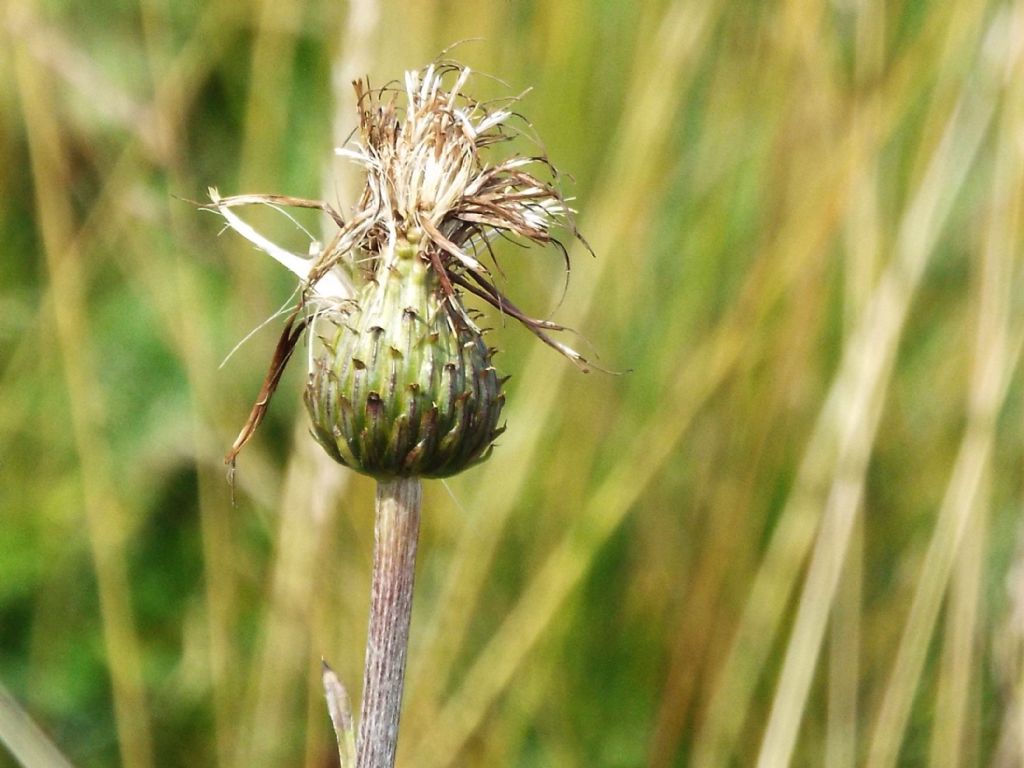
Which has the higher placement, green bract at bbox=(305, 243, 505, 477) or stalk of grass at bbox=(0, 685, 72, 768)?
green bract at bbox=(305, 243, 505, 477)

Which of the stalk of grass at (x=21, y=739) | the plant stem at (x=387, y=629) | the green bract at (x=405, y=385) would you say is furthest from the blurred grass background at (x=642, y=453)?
the plant stem at (x=387, y=629)

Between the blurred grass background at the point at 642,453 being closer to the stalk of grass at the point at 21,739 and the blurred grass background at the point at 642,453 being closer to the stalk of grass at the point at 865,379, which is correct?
the stalk of grass at the point at 865,379

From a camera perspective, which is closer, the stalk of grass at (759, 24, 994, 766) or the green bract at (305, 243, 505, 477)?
the green bract at (305, 243, 505, 477)

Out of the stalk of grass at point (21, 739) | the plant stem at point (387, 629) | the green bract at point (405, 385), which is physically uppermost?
the green bract at point (405, 385)

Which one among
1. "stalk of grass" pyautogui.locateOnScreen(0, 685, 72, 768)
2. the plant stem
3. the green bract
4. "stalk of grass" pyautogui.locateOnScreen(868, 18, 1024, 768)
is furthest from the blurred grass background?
the plant stem

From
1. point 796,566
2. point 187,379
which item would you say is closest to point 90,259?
point 187,379

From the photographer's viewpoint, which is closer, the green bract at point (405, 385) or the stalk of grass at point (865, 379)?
the green bract at point (405, 385)

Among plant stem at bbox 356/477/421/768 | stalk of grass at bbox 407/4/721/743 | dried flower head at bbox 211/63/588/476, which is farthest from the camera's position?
stalk of grass at bbox 407/4/721/743

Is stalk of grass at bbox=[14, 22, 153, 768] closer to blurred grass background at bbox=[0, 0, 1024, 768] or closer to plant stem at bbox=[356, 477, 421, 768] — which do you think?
blurred grass background at bbox=[0, 0, 1024, 768]

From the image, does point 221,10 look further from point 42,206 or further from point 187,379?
point 187,379
